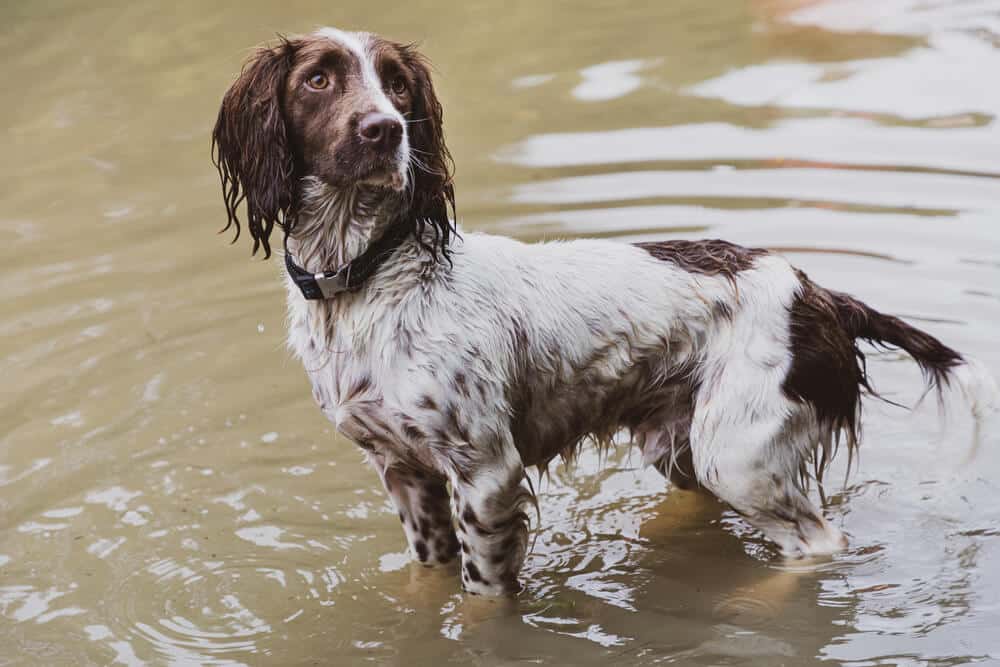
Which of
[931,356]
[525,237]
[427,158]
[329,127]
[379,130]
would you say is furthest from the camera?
[525,237]

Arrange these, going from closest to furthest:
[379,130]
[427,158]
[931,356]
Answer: [379,130]
[427,158]
[931,356]

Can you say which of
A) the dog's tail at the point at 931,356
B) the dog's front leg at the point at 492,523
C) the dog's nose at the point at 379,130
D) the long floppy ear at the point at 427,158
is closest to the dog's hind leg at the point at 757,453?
the dog's tail at the point at 931,356

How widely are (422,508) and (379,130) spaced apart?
1.45m

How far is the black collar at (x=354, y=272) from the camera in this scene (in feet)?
13.8

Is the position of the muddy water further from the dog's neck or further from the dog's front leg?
the dog's neck

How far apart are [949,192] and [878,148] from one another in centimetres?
82

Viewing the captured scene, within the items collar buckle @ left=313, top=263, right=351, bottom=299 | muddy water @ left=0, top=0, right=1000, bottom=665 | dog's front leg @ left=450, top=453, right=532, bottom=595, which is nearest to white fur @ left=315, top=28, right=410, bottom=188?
collar buckle @ left=313, top=263, right=351, bottom=299

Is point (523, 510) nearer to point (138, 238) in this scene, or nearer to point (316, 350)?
point (316, 350)

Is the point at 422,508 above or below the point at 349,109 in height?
below

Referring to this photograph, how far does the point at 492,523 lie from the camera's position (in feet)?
14.1

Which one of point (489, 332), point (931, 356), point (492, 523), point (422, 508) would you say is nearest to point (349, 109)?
point (489, 332)

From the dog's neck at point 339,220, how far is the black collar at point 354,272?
2 cm

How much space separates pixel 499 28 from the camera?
1122 centimetres

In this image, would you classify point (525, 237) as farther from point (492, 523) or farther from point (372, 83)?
point (372, 83)
